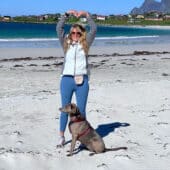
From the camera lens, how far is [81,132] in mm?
7152

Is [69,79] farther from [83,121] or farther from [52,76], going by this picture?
[52,76]

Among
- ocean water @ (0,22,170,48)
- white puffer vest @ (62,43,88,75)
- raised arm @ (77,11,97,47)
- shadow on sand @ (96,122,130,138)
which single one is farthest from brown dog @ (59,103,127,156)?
ocean water @ (0,22,170,48)

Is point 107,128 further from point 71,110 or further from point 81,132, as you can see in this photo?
point 71,110

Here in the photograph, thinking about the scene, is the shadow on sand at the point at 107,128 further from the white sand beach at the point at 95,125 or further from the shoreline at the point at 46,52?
the shoreline at the point at 46,52

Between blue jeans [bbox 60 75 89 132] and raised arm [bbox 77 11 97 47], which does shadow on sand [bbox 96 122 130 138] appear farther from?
raised arm [bbox 77 11 97 47]

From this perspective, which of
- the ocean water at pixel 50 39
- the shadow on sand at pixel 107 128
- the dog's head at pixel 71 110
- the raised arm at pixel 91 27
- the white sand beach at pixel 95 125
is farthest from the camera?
the ocean water at pixel 50 39

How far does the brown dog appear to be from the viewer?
279 inches

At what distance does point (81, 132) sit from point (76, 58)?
3.22ft

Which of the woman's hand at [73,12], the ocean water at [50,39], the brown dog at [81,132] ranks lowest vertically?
the ocean water at [50,39]

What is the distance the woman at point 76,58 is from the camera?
7090 mm

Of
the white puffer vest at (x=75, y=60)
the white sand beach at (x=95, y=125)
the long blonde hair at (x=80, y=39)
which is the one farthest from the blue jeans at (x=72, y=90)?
the white sand beach at (x=95, y=125)

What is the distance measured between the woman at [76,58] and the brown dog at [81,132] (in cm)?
28

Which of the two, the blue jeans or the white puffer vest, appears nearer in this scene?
the white puffer vest

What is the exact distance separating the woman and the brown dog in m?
0.28
